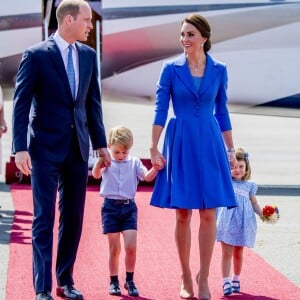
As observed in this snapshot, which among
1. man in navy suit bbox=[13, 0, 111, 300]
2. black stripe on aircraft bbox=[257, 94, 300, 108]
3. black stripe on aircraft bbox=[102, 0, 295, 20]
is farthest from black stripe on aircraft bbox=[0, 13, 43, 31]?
man in navy suit bbox=[13, 0, 111, 300]

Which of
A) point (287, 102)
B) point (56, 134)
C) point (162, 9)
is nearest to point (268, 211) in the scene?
point (56, 134)

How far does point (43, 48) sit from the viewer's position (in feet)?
19.2

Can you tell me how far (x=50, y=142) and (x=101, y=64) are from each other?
256 inches

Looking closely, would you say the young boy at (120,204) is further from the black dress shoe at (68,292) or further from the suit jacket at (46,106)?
the suit jacket at (46,106)

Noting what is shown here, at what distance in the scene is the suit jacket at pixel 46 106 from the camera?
5754mm

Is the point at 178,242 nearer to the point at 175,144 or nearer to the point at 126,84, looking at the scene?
the point at 175,144

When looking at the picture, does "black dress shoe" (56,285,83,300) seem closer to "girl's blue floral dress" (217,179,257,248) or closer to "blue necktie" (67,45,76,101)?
"girl's blue floral dress" (217,179,257,248)

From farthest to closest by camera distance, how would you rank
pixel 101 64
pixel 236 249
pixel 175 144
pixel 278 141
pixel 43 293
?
pixel 278 141
pixel 101 64
pixel 236 249
pixel 175 144
pixel 43 293

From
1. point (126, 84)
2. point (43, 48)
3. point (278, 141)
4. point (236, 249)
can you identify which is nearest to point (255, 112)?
point (126, 84)

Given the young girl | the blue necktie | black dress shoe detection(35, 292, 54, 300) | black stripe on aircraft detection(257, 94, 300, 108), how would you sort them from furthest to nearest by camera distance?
black stripe on aircraft detection(257, 94, 300, 108)
the young girl
the blue necktie
black dress shoe detection(35, 292, 54, 300)

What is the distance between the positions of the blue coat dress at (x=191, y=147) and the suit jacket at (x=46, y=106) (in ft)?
1.93

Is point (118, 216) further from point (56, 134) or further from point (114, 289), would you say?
point (56, 134)

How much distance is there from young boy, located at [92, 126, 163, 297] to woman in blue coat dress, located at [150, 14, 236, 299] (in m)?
0.24

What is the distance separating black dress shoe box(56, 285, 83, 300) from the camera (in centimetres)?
601
